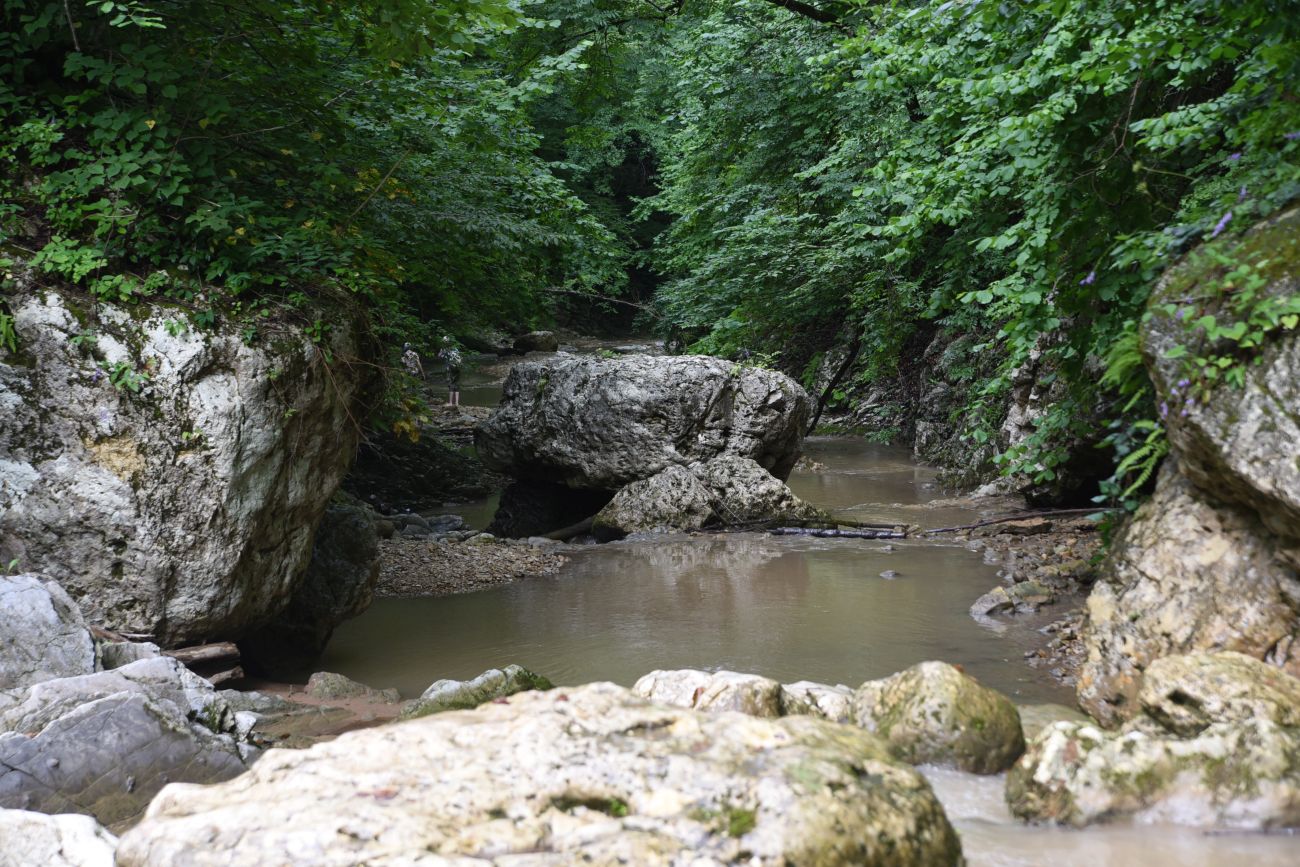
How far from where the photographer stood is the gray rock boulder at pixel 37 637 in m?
4.48

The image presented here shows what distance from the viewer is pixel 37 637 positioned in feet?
15.1

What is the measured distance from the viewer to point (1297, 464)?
3867 mm

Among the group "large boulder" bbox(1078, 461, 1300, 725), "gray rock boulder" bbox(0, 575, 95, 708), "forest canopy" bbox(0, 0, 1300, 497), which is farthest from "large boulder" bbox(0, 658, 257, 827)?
"large boulder" bbox(1078, 461, 1300, 725)

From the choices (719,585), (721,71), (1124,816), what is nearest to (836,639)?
(719,585)

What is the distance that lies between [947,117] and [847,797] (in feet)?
19.7

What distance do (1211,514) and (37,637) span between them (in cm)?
581

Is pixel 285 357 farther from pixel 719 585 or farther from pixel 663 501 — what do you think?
pixel 663 501

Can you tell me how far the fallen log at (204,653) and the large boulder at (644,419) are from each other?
20.6 feet

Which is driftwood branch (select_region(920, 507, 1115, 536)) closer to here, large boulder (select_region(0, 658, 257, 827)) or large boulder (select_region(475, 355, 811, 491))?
large boulder (select_region(475, 355, 811, 491))

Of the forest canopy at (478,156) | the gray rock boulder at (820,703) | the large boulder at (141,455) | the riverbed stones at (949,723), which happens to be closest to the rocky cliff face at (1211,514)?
the forest canopy at (478,156)

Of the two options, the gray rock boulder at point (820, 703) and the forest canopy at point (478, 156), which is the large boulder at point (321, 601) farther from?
the gray rock boulder at point (820, 703)

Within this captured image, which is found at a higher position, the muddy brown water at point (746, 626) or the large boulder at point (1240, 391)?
the large boulder at point (1240, 391)

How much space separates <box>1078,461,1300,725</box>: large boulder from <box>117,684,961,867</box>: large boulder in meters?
2.34

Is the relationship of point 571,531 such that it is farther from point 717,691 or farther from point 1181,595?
point 1181,595
